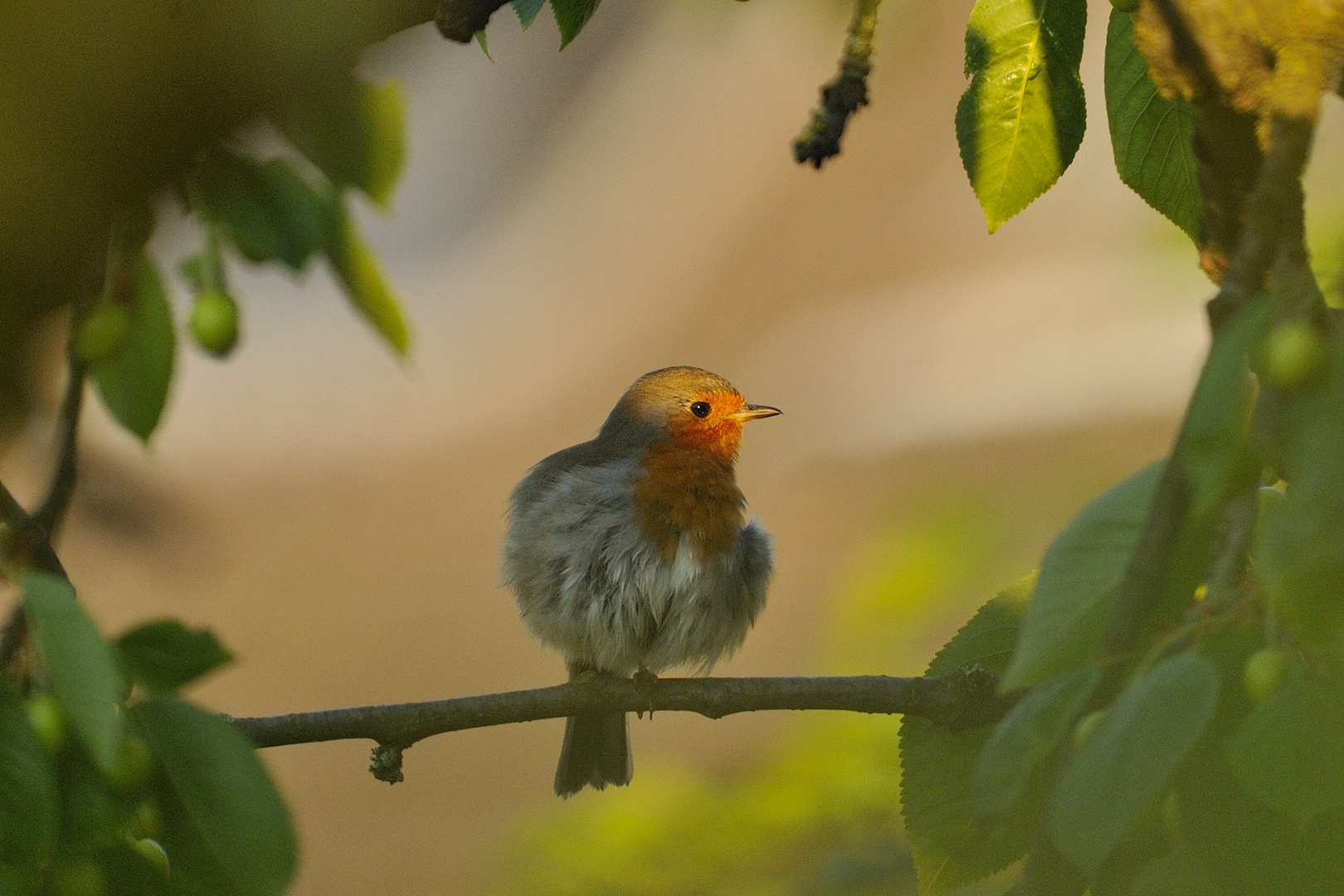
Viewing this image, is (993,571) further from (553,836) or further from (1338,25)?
(1338,25)

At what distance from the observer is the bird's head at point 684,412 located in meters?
4.39

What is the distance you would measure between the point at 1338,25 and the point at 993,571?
4.18 m

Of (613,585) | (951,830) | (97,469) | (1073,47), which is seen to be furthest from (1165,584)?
(613,585)

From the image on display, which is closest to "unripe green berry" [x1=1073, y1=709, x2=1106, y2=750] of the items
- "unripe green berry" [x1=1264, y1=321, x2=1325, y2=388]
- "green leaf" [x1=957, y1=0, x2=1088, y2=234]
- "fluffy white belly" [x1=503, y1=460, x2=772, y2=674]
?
"unripe green berry" [x1=1264, y1=321, x2=1325, y2=388]

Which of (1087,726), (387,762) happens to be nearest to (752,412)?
(387,762)

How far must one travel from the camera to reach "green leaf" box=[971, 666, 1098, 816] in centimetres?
101

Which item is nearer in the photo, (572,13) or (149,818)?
(149,818)

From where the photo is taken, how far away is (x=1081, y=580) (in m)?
1.05

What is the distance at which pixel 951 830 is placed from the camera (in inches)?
72.1

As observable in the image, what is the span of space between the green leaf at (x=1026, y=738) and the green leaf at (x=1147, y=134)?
0.94 metres

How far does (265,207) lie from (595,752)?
332 centimetres

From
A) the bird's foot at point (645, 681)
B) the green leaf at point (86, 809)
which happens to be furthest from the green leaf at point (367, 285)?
the bird's foot at point (645, 681)

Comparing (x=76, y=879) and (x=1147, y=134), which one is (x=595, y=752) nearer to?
(x=1147, y=134)

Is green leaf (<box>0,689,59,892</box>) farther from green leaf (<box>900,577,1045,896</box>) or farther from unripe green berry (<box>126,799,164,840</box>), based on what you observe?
green leaf (<box>900,577,1045,896</box>)
